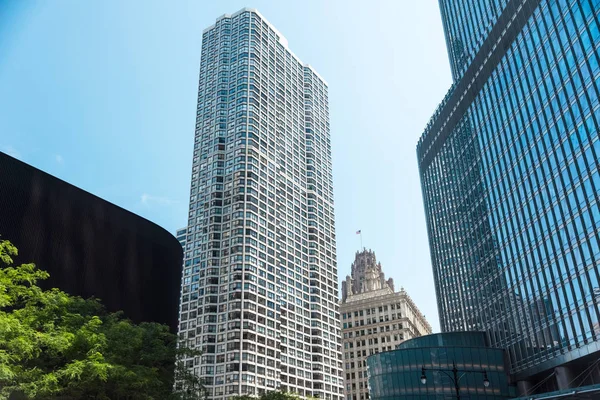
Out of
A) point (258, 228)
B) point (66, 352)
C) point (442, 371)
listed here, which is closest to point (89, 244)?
point (66, 352)

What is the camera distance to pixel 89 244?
162 feet

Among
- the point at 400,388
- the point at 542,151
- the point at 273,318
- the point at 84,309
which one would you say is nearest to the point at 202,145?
the point at 273,318

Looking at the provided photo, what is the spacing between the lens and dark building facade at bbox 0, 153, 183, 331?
144 feet

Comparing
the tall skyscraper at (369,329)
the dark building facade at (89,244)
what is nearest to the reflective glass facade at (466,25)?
the dark building facade at (89,244)

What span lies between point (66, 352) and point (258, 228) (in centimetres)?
9700

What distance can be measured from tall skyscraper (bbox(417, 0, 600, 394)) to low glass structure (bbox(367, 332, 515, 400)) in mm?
2908

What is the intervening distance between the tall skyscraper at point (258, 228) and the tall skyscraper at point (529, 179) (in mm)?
39972

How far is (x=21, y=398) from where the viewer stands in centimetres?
2550

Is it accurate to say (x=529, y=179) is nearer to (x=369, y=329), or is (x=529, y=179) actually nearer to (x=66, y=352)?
(x=66, y=352)

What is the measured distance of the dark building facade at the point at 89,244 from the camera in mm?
43781

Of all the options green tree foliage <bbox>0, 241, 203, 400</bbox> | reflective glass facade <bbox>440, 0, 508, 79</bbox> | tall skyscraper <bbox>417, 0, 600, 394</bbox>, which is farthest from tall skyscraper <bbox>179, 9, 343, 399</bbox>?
green tree foliage <bbox>0, 241, 203, 400</bbox>

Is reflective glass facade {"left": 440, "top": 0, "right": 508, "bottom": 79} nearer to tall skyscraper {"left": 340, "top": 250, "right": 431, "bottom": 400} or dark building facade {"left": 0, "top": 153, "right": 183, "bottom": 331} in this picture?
dark building facade {"left": 0, "top": 153, "right": 183, "bottom": 331}

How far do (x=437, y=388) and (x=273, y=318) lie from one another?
4745cm

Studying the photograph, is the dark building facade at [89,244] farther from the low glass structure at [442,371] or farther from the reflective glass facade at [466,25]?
the reflective glass facade at [466,25]
